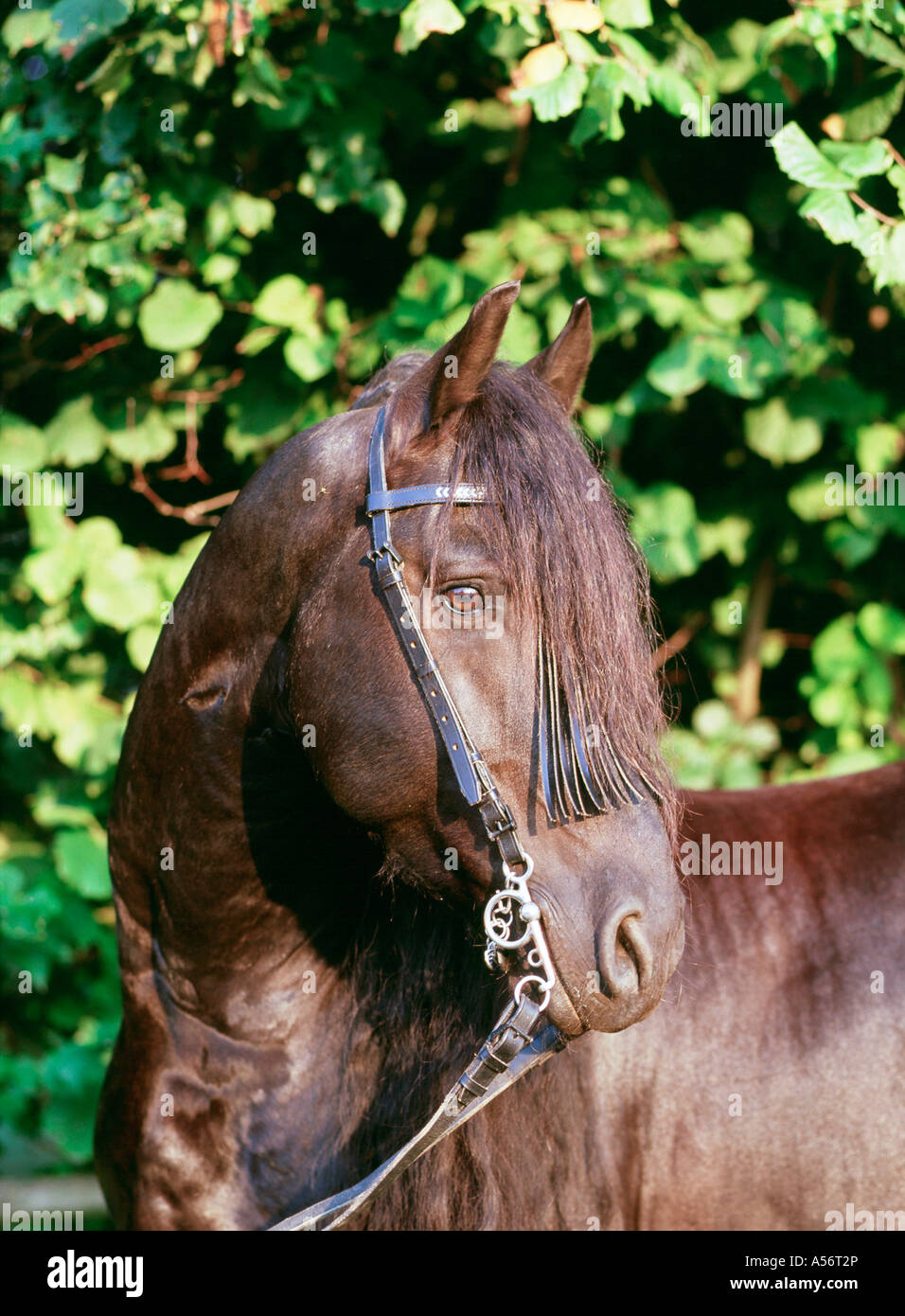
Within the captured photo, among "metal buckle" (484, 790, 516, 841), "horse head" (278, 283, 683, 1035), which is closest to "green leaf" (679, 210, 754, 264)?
"horse head" (278, 283, 683, 1035)

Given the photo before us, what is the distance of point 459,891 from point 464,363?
0.71m

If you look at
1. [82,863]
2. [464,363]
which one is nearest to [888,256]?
[464,363]

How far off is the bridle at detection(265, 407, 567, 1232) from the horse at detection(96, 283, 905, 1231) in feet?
0.06

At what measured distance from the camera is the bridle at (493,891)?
4.59 feet

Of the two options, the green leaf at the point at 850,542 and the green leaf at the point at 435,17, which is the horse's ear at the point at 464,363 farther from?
the green leaf at the point at 850,542

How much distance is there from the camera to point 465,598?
145 cm

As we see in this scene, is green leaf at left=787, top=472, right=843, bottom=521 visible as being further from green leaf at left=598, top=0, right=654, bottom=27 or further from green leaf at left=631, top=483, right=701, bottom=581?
green leaf at left=598, top=0, right=654, bottom=27

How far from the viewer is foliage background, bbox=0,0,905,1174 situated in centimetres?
283

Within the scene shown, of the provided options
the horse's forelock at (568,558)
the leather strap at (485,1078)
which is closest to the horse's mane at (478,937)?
the horse's forelock at (568,558)

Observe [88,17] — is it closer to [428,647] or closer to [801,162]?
[801,162]

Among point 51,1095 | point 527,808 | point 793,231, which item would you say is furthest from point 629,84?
point 51,1095

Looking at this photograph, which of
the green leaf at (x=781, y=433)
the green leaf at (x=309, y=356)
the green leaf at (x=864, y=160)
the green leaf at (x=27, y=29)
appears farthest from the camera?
the green leaf at (x=781, y=433)

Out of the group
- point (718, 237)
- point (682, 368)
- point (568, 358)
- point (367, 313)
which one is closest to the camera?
point (568, 358)
